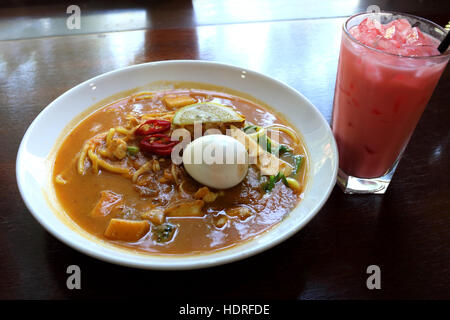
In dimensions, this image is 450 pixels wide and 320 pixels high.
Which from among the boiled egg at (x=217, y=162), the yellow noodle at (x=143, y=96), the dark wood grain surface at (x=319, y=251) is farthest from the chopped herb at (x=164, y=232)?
the yellow noodle at (x=143, y=96)

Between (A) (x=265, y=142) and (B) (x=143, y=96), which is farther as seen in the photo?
(B) (x=143, y=96)

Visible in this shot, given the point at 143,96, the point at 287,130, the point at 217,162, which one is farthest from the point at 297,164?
the point at 143,96

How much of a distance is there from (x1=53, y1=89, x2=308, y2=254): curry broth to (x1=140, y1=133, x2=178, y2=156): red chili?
7 cm

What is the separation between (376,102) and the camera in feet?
4.96

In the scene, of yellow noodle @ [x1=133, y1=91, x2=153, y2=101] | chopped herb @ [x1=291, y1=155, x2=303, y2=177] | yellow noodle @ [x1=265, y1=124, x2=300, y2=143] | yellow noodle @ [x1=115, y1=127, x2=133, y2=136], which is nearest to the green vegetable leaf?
chopped herb @ [x1=291, y1=155, x2=303, y2=177]

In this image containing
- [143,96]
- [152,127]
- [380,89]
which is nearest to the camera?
[380,89]

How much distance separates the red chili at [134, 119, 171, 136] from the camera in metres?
1.96

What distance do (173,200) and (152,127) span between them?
0.51 m

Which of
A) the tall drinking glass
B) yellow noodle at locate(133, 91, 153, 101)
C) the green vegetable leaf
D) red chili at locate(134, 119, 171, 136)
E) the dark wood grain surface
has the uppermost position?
the tall drinking glass

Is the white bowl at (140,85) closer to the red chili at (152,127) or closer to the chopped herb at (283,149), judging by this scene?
the chopped herb at (283,149)

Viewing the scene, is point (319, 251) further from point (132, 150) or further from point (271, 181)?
point (132, 150)

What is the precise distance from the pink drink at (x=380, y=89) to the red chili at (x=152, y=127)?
0.88 m

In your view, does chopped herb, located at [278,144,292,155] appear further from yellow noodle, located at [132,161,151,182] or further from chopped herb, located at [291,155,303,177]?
yellow noodle, located at [132,161,151,182]
